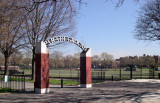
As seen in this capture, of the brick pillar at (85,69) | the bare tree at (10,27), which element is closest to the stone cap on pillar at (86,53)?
the brick pillar at (85,69)

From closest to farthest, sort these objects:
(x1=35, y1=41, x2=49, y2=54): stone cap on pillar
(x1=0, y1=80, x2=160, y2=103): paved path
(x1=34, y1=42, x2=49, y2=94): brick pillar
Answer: (x1=0, y1=80, x2=160, y2=103): paved path → (x1=34, y1=42, x2=49, y2=94): brick pillar → (x1=35, y1=41, x2=49, y2=54): stone cap on pillar

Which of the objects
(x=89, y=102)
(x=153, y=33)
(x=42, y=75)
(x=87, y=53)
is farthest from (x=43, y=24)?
(x=89, y=102)

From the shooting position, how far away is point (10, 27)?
18609 millimetres

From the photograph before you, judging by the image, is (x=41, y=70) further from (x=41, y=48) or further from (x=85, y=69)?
(x=85, y=69)

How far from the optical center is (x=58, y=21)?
23875 millimetres

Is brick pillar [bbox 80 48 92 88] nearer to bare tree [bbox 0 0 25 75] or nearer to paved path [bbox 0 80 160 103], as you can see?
paved path [bbox 0 80 160 103]

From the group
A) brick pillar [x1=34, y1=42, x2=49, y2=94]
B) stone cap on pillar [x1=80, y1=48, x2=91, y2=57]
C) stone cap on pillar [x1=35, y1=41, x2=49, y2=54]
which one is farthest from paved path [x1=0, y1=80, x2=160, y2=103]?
stone cap on pillar [x1=80, y1=48, x2=91, y2=57]

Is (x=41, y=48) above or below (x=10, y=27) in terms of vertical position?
below

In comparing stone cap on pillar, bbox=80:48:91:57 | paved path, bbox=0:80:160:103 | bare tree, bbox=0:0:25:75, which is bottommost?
paved path, bbox=0:80:160:103

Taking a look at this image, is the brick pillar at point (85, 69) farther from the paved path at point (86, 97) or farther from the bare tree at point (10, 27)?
the bare tree at point (10, 27)

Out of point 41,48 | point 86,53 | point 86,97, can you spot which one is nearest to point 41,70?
point 41,48

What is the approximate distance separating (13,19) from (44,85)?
648 centimetres

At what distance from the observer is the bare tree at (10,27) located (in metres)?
15.0

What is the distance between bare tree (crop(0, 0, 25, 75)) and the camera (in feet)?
49.3
